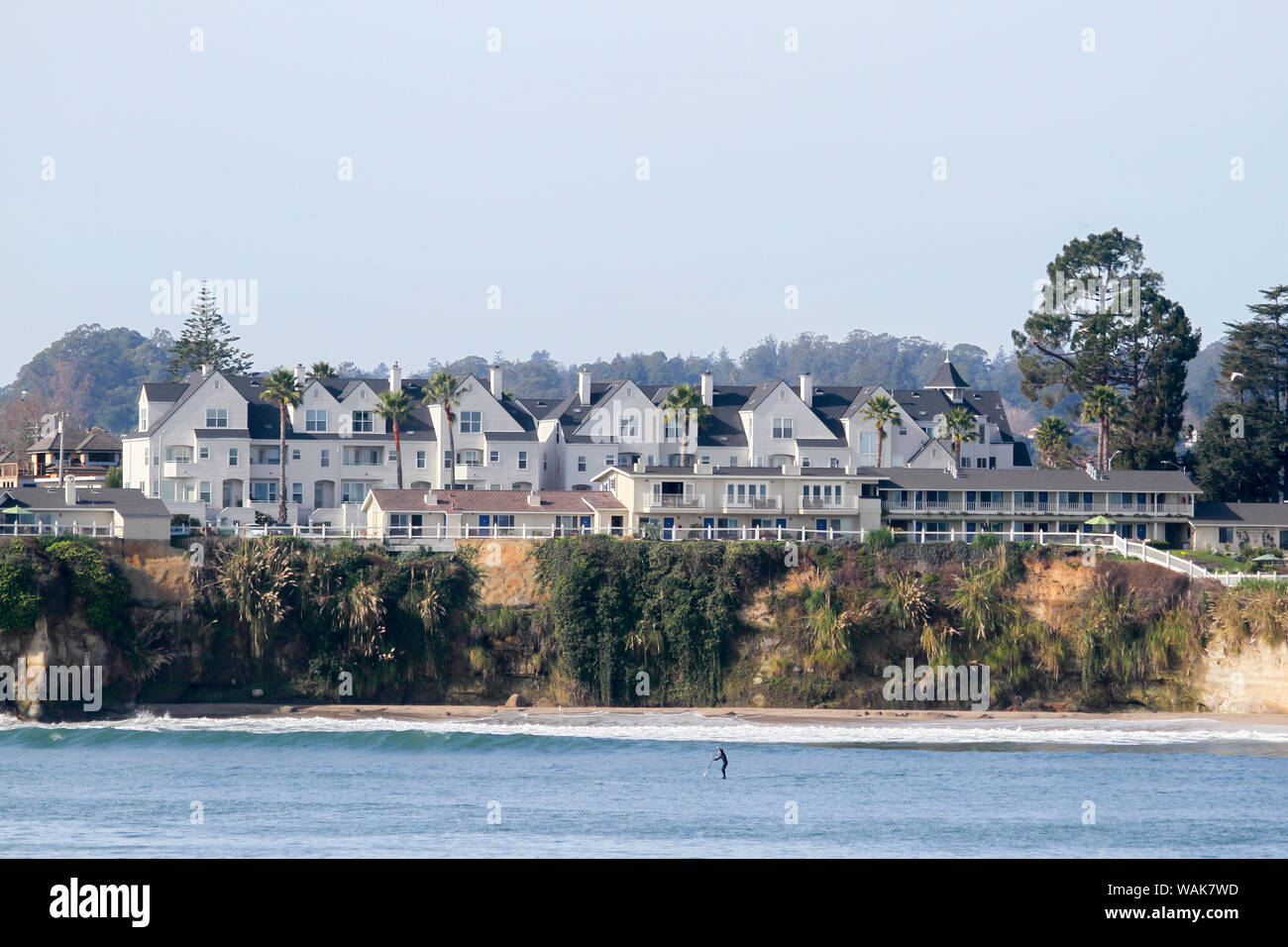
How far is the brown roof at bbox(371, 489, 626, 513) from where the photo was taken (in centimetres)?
7244

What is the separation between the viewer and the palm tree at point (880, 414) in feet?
282

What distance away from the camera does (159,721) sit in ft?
198

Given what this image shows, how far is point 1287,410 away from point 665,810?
2262 inches

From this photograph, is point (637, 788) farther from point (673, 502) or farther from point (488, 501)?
point (488, 501)

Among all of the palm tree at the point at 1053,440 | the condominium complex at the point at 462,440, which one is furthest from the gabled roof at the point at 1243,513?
the palm tree at the point at 1053,440

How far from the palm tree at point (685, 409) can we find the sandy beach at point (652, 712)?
86.3 feet

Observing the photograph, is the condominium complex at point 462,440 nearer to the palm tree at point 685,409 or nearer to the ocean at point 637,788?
the palm tree at point 685,409

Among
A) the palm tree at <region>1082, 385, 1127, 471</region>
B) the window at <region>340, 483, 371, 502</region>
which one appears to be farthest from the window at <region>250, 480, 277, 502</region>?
the palm tree at <region>1082, 385, 1127, 471</region>

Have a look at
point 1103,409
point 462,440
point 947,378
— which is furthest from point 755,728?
point 947,378

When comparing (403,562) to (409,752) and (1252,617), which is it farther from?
(1252,617)

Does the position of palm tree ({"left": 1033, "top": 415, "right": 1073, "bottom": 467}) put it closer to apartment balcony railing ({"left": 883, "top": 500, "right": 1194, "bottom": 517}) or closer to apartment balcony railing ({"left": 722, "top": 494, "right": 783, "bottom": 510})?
apartment balcony railing ({"left": 883, "top": 500, "right": 1194, "bottom": 517})

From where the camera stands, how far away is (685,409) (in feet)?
285
